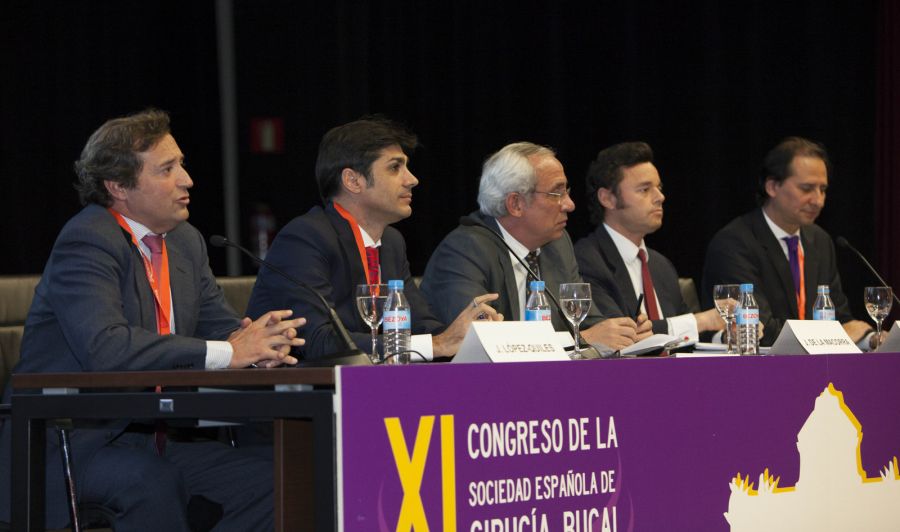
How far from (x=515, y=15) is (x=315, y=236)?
2.93 m

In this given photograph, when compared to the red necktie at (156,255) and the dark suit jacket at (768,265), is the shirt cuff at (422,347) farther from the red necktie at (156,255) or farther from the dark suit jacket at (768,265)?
the dark suit jacket at (768,265)

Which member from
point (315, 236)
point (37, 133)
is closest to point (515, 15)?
point (37, 133)

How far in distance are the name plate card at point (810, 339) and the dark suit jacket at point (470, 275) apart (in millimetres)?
923

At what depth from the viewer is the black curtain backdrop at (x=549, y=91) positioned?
552 centimetres

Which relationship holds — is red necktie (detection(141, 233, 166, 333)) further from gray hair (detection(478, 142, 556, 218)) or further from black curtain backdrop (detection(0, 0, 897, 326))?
black curtain backdrop (detection(0, 0, 897, 326))

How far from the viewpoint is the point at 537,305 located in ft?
10.1

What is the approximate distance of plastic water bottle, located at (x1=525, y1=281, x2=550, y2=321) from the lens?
2.98 m

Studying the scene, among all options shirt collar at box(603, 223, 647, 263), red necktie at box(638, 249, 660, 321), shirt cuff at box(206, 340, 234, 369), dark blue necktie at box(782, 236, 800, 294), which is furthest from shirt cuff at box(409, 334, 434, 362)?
dark blue necktie at box(782, 236, 800, 294)

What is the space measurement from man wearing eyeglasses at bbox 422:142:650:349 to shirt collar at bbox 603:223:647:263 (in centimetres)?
32

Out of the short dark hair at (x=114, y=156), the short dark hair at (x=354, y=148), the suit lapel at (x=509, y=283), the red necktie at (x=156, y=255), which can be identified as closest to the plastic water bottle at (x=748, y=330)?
the suit lapel at (x=509, y=283)

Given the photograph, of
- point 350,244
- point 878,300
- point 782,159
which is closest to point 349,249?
point 350,244

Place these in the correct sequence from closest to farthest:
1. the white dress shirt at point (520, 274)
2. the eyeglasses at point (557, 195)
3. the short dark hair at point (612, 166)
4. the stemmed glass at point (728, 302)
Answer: the stemmed glass at point (728, 302) < the white dress shirt at point (520, 274) < the eyeglasses at point (557, 195) < the short dark hair at point (612, 166)

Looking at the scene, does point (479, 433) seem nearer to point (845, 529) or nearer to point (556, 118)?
point (845, 529)

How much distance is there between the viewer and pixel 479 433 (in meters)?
2.09
